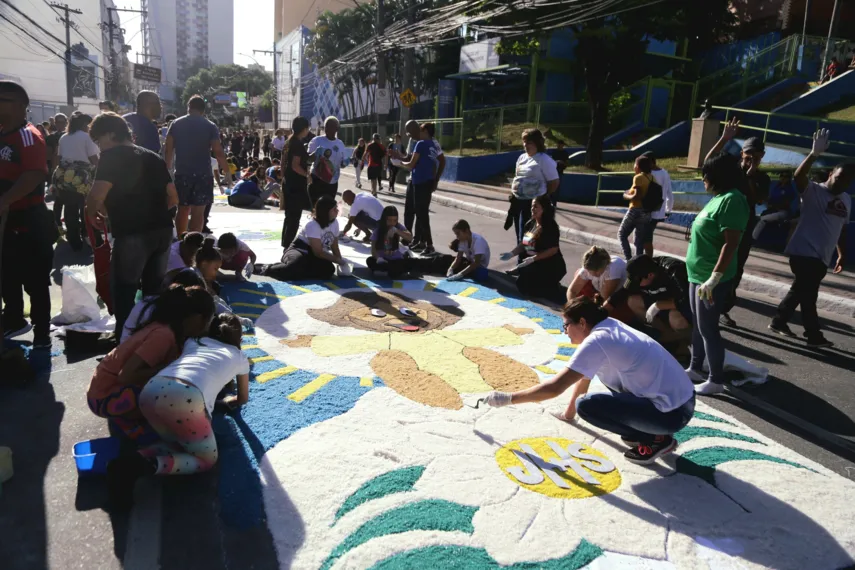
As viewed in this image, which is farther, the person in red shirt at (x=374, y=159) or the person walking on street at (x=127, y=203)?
the person in red shirt at (x=374, y=159)

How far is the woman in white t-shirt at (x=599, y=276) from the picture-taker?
5.37 metres

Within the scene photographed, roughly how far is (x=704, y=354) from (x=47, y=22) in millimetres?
70072

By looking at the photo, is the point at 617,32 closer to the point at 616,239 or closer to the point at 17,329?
the point at 616,239

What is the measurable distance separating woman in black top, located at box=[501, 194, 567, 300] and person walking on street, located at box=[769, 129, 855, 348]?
7.76ft

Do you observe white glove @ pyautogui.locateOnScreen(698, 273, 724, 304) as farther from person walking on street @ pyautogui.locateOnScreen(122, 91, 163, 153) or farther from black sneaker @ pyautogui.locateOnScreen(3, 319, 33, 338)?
person walking on street @ pyautogui.locateOnScreen(122, 91, 163, 153)

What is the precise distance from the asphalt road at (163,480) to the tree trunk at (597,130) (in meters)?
14.1

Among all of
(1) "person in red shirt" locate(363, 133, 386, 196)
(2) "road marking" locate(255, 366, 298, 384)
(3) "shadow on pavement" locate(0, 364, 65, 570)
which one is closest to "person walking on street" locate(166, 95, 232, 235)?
(3) "shadow on pavement" locate(0, 364, 65, 570)

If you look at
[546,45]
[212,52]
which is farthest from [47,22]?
[212,52]

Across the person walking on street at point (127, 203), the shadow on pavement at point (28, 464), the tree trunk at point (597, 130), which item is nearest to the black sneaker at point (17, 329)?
the shadow on pavement at point (28, 464)

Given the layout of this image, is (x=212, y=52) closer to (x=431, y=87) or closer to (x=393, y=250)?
(x=431, y=87)

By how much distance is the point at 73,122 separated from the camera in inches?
293

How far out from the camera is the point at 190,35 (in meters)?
155

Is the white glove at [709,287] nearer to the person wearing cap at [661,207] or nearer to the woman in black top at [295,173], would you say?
the person wearing cap at [661,207]

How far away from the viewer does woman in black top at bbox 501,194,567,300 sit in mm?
7113
